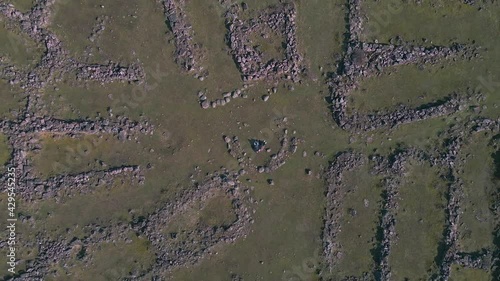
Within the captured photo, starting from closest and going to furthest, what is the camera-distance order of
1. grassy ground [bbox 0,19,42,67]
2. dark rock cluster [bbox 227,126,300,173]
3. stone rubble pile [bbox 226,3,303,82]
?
grassy ground [bbox 0,19,42,67]
stone rubble pile [bbox 226,3,303,82]
dark rock cluster [bbox 227,126,300,173]

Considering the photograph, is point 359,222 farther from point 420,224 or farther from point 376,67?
point 376,67

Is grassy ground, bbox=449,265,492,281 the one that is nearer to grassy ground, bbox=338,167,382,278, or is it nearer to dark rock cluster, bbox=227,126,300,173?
grassy ground, bbox=338,167,382,278

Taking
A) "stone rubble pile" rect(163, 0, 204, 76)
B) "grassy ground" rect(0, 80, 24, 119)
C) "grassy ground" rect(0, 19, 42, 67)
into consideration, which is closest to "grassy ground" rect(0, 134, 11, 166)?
"grassy ground" rect(0, 80, 24, 119)

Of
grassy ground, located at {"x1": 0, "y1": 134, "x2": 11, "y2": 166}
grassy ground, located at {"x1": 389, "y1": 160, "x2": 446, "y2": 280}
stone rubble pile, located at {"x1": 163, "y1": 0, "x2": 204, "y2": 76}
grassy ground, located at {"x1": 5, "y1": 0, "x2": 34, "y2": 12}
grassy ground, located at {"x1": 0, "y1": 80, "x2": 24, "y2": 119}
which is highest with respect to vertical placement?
grassy ground, located at {"x1": 5, "y1": 0, "x2": 34, "y2": 12}

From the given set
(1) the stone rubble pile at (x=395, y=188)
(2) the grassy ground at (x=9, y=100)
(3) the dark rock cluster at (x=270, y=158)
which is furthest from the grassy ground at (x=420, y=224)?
(2) the grassy ground at (x=9, y=100)

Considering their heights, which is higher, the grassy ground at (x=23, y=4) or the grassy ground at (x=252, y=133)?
the grassy ground at (x=23, y=4)

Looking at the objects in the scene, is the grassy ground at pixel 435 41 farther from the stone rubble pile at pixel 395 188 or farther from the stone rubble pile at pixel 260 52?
the stone rubble pile at pixel 260 52


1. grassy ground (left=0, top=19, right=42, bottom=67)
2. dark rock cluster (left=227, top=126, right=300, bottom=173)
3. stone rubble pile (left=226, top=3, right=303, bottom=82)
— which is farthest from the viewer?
dark rock cluster (left=227, top=126, right=300, bottom=173)

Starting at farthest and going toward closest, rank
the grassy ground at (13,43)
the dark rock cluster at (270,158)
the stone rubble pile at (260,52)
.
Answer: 1. the dark rock cluster at (270,158)
2. the stone rubble pile at (260,52)
3. the grassy ground at (13,43)

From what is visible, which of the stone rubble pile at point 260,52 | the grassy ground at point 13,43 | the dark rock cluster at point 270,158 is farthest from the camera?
the dark rock cluster at point 270,158
